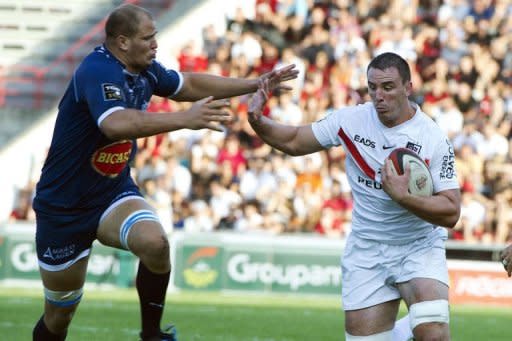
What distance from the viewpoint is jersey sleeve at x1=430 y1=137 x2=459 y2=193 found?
741 cm

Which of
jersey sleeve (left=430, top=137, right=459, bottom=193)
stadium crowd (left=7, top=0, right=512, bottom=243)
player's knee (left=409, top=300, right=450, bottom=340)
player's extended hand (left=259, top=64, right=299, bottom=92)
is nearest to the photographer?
player's knee (left=409, top=300, right=450, bottom=340)

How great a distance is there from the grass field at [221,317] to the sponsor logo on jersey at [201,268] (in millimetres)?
396

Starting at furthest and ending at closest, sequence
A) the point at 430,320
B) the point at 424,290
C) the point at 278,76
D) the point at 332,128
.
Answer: the point at 278,76
the point at 332,128
the point at 424,290
the point at 430,320

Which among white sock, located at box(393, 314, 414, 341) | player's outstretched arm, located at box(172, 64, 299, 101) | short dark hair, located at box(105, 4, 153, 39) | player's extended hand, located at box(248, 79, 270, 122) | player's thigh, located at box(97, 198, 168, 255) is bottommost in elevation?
white sock, located at box(393, 314, 414, 341)

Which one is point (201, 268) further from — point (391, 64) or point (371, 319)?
point (391, 64)

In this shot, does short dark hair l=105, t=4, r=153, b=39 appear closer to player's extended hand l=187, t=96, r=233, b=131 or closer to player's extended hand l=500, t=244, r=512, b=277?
player's extended hand l=187, t=96, r=233, b=131

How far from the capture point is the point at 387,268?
298 inches

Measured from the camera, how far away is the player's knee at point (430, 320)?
7.19 metres

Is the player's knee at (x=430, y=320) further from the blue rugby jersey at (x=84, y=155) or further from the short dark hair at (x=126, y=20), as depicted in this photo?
the short dark hair at (x=126, y=20)

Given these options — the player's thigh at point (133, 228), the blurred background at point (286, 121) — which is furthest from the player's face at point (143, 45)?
the blurred background at point (286, 121)

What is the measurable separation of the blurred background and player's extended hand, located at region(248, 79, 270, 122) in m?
9.63

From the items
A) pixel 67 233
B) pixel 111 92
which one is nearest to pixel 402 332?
pixel 67 233

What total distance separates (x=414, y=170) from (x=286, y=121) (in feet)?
39.0

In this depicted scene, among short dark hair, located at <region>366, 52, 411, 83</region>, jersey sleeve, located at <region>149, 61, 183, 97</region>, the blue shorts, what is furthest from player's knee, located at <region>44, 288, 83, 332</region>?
short dark hair, located at <region>366, 52, 411, 83</region>
